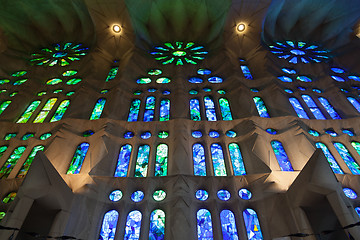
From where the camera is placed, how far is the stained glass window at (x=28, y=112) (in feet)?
43.5

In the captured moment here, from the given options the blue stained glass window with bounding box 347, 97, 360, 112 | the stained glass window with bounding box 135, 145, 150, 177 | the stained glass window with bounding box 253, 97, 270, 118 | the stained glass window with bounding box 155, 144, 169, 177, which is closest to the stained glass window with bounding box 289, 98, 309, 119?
the stained glass window with bounding box 253, 97, 270, 118

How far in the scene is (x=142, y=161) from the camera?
10.6 m

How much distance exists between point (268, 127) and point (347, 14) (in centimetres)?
1254

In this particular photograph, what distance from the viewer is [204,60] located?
668 inches

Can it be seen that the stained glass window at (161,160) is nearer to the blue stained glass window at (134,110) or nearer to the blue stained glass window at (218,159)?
the blue stained glass window at (218,159)

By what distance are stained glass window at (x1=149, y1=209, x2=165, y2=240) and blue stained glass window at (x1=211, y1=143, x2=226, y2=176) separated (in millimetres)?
2668

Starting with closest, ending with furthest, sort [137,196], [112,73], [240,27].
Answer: [137,196]
[112,73]
[240,27]

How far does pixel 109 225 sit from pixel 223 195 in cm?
403

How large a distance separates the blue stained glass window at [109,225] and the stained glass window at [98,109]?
5.48 m

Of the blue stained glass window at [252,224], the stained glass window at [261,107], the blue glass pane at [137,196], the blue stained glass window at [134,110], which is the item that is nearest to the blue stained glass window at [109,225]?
the blue glass pane at [137,196]

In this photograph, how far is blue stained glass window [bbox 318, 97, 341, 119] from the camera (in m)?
13.0

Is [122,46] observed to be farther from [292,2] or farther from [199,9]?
[292,2]

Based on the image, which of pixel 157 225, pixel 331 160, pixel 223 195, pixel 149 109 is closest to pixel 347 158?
pixel 331 160

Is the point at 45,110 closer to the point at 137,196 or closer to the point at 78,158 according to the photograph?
the point at 78,158
